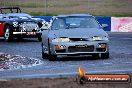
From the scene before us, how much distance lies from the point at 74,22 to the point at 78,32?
152 cm

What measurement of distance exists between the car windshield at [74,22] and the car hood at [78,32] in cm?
53

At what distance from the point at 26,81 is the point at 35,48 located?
12.4 m

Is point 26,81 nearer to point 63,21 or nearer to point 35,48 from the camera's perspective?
point 63,21

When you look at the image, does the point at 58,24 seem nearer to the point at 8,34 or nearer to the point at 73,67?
the point at 73,67

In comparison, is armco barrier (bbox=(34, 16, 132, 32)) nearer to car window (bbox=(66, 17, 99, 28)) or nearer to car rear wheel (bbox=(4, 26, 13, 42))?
car rear wheel (bbox=(4, 26, 13, 42))

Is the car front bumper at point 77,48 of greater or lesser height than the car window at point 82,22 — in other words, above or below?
below

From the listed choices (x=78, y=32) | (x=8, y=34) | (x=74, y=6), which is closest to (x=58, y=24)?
(x=78, y=32)

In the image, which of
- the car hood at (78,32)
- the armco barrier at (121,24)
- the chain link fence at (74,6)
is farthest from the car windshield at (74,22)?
the chain link fence at (74,6)

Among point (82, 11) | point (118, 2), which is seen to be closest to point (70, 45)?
point (82, 11)

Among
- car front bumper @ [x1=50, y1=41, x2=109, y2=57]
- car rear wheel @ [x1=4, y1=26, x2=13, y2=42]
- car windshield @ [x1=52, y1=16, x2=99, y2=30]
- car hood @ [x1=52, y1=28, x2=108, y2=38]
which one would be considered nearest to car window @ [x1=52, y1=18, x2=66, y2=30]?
car windshield @ [x1=52, y1=16, x2=99, y2=30]

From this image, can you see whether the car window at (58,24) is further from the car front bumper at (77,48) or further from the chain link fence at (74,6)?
the chain link fence at (74,6)

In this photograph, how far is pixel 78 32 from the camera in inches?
714

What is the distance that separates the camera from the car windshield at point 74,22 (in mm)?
19016

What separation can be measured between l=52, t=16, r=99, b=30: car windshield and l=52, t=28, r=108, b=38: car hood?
529 mm
